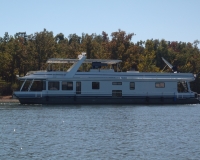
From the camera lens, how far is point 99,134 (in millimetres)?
35000

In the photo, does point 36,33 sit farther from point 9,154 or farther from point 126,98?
point 9,154

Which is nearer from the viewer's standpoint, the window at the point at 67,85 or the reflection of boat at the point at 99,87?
the reflection of boat at the point at 99,87

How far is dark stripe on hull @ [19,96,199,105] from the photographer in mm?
61625

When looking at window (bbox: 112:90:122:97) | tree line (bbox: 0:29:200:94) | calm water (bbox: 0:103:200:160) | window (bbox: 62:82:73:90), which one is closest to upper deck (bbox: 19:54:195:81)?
window (bbox: 62:82:73:90)

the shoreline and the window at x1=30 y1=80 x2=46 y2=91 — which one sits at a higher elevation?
the window at x1=30 y1=80 x2=46 y2=91

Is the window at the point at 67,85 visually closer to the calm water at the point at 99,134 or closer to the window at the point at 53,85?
the window at the point at 53,85

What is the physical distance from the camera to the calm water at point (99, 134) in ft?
91.0

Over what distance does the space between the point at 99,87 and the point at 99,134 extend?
29.0m

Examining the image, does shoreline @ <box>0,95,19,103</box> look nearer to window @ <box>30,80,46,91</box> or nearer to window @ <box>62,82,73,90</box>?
window @ <box>30,80,46,91</box>

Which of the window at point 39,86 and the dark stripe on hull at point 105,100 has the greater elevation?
the window at point 39,86

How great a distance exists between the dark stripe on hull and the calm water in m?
7.78

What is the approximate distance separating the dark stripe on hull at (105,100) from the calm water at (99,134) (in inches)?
306

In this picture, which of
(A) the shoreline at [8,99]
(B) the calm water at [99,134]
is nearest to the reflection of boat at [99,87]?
(B) the calm water at [99,134]

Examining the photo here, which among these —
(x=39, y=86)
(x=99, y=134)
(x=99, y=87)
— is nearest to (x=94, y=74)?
(x=99, y=87)
